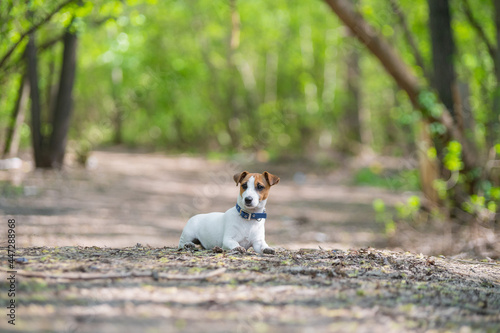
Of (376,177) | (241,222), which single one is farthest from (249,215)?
(376,177)

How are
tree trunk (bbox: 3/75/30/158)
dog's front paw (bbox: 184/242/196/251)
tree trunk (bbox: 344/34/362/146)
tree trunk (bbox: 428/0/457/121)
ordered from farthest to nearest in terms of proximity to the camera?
tree trunk (bbox: 344/34/362/146), tree trunk (bbox: 3/75/30/158), tree trunk (bbox: 428/0/457/121), dog's front paw (bbox: 184/242/196/251)

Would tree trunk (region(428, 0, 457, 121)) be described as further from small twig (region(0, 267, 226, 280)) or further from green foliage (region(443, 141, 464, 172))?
small twig (region(0, 267, 226, 280))

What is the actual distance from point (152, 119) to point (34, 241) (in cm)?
2723

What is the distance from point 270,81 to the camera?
30703 mm

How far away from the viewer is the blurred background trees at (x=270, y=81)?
966 centimetres

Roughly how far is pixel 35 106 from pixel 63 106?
103 centimetres

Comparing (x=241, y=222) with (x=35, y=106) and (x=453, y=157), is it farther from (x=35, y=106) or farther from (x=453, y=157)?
(x=35, y=106)

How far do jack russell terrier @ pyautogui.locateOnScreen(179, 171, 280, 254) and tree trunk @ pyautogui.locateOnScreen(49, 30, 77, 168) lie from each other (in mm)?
11854

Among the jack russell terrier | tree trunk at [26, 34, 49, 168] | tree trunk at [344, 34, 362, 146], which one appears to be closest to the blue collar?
the jack russell terrier

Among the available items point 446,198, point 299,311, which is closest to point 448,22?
point 446,198

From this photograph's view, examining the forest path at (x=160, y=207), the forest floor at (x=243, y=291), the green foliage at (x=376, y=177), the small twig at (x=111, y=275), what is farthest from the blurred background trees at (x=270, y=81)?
the small twig at (x=111, y=275)

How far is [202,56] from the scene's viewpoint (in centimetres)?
3008

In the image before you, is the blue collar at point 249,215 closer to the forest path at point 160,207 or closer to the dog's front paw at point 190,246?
the dog's front paw at point 190,246

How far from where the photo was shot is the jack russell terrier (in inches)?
179
